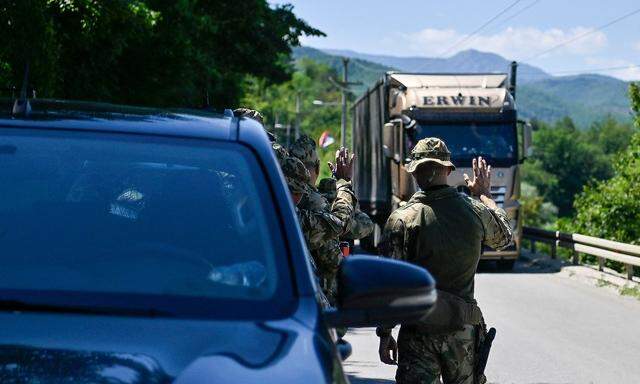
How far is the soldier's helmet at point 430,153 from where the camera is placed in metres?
6.50

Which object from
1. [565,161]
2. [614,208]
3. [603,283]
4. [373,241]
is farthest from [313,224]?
[565,161]

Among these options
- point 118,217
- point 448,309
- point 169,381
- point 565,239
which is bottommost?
point 565,239

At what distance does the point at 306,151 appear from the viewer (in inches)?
305

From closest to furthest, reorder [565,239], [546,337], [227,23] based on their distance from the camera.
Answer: [546,337] < [565,239] < [227,23]

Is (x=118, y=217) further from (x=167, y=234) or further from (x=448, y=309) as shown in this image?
(x=448, y=309)

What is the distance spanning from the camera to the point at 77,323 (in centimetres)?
311

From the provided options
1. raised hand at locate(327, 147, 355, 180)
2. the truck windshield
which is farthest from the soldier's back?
the truck windshield

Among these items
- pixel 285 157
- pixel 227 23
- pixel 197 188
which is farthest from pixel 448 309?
pixel 227 23

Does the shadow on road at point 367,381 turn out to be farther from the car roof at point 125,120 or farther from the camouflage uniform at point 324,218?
the car roof at point 125,120

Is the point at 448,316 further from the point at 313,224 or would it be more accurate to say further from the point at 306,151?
the point at 306,151

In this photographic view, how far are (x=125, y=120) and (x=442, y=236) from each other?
275 cm

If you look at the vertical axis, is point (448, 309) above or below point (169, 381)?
below

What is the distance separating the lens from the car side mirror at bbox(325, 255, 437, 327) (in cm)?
340

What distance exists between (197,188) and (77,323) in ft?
2.67
